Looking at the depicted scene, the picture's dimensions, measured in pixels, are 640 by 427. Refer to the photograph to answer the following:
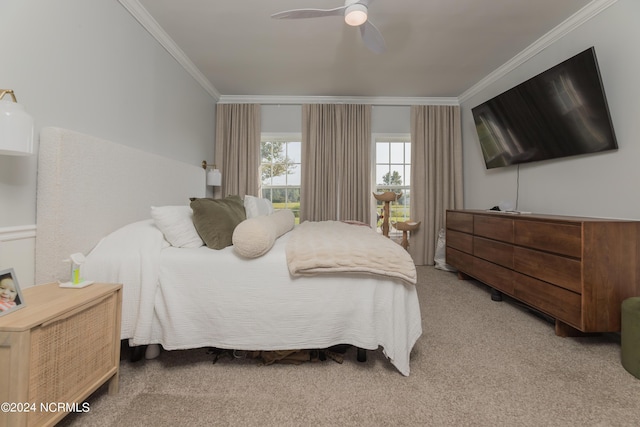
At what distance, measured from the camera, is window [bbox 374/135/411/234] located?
4.44m

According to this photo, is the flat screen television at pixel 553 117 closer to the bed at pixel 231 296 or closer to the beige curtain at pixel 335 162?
the beige curtain at pixel 335 162

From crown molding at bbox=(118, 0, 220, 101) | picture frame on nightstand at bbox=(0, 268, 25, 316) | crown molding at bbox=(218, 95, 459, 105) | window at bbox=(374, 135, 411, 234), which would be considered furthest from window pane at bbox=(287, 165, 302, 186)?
picture frame on nightstand at bbox=(0, 268, 25, 316)

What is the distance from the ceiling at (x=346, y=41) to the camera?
2285 mm

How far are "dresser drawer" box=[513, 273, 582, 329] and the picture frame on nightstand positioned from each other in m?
2.91

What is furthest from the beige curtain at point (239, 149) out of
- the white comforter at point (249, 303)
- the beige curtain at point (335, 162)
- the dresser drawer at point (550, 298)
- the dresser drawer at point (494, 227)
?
the dresser drawer at point (550, 298)

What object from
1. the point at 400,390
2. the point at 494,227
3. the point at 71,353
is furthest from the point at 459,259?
the point at 71,353

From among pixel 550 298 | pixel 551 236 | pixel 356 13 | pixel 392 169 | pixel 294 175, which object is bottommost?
pixel 550 298

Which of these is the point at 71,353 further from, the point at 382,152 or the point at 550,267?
the point at 382,152

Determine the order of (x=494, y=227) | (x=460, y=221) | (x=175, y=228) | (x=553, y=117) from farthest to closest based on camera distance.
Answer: (x=460, y=221) → (x=494, y=227) → (x=553, y=117) → (x=175, y=228)

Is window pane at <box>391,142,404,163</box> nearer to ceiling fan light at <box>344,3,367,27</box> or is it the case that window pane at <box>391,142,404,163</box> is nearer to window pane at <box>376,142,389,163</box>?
window pane at <box>376,142,389,163</box>

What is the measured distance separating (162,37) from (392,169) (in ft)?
11.1

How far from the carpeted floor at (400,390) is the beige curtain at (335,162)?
100 inches

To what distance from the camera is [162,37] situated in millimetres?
2598

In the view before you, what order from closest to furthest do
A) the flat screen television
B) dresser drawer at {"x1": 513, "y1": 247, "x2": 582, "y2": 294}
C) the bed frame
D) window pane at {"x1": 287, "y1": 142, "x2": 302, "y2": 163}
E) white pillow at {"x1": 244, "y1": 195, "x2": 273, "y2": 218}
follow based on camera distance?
1. the bed frame
2. dresser drawer at {"x1": 513, "y1": 247, "x2": 582, "y2": 294}
3. the flat screen television
4. white pillow at {"x1": 244, "y1": 195, "x2": 273, "y2": 218}
5. window pane at {"x1": 287, "y1": 142, "x2": 302, "y2": 163}
